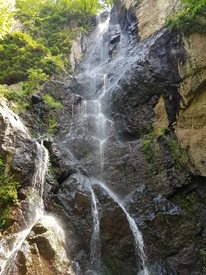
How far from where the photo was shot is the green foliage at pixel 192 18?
11.4 metres

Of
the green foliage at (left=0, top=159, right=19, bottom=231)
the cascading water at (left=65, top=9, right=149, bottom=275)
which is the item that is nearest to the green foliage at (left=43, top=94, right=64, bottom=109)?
the cascading water at (left=65, top=9, right=149, bottom=275)

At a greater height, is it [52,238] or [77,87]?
[77,87]

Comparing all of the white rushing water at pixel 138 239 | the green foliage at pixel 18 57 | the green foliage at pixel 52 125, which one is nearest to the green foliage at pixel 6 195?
the white rushing water at pixel 138 239

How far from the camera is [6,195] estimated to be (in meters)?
8.23

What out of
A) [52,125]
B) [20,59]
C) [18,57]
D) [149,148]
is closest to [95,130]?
[52,125]

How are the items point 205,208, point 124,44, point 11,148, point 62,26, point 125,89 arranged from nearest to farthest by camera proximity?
point 11,148 < point 205,208 < point 125,89 < point 124,44 < point 62,26

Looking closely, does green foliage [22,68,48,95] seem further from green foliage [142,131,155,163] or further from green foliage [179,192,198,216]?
green foliage [179,192,198,216]

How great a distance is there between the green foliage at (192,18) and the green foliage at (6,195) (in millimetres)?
9069

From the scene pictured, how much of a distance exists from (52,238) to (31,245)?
59 centimetres

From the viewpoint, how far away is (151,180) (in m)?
10.7

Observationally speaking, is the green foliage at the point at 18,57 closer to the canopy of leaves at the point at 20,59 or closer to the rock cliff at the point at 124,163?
the canopy of leaves at the point at 20,59

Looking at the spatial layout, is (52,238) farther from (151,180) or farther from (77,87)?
(77,87)

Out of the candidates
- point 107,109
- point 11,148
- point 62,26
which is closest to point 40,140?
point 11,148

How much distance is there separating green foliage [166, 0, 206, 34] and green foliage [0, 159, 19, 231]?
9069 mm
